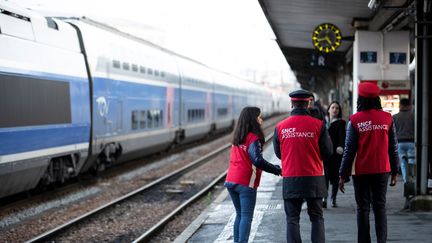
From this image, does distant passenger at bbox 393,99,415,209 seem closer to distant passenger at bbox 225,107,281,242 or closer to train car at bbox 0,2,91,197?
distant passenger at bbox 225,107,281,242

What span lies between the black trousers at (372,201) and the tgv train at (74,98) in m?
5.81

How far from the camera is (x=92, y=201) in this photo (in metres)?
13.1

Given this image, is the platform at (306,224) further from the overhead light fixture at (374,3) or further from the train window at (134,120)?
the train window at (134,120)

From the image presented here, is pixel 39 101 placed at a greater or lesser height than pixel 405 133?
greater

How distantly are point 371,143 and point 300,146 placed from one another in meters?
0.98

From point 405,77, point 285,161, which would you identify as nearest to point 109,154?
point 405,77

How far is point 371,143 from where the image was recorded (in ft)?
21.9

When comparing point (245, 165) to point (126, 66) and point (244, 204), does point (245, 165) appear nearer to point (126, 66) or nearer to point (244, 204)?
point (244, 204)

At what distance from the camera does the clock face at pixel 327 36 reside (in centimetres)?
1598

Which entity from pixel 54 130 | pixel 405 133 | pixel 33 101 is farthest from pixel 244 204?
pixel 54 130

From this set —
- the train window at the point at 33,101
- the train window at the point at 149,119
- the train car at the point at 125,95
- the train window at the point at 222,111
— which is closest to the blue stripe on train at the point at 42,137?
the train window at the point at 33,101

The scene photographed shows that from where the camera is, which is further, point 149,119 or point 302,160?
point 149,119

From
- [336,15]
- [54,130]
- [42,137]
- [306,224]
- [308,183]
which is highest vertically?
[336,15]

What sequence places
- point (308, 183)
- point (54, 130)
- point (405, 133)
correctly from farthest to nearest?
point (54, 130) → point (405, 133) → point (308, 183)
